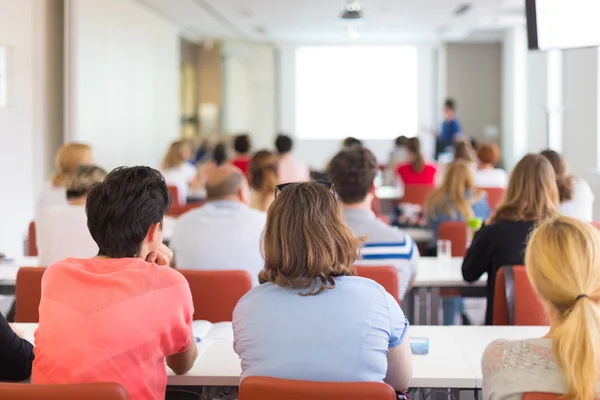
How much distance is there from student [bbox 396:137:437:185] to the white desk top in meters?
5.72

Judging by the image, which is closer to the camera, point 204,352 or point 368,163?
point 204,352

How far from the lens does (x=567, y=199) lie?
15.0 ft

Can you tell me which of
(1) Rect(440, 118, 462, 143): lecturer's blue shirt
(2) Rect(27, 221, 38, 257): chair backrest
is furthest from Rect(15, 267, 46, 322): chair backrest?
(1) Rect(440, 118, 462, 143): lecturer's blue shirt

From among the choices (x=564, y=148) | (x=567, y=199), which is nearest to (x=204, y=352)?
(x=567, y=199)

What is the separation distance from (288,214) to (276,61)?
15007 mm

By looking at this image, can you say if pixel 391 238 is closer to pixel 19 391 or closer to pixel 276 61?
pixel 19 391

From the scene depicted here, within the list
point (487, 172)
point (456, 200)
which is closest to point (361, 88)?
point (487, 172)

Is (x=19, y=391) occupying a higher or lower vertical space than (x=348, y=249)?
lower

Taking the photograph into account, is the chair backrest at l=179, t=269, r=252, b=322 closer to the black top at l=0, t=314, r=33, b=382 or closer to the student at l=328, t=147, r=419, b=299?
the student at l=328, t=147, r=419, b=299

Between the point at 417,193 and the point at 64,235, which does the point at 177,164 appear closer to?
the point at 417,193

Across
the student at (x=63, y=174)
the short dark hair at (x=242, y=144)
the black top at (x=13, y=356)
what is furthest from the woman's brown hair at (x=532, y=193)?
the short dark hair at (x=242, y=144)

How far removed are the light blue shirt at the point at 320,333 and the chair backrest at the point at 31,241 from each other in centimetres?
347

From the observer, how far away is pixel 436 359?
268cm

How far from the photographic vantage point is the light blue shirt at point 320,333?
84.7 inches
